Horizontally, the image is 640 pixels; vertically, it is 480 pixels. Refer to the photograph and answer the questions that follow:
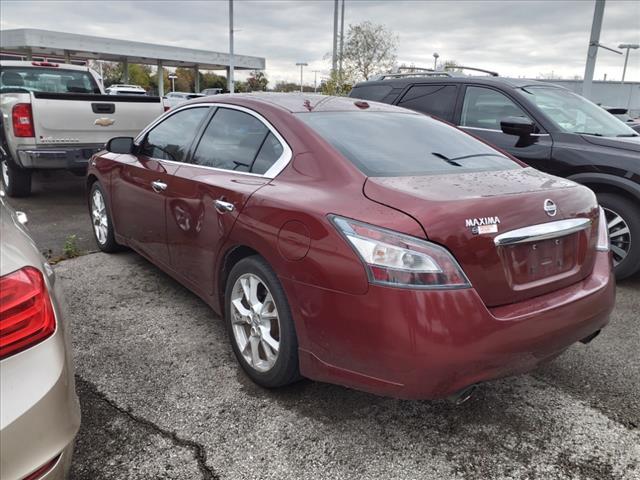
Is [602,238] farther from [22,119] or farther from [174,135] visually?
[22,119]

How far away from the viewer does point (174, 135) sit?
3951 millimetres

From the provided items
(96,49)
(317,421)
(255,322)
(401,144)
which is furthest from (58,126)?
(96,49)

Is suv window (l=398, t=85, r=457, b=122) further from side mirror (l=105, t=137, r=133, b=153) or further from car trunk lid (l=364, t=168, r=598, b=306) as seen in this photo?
car trunk lid (l=364, t=168, r=598, b=306)

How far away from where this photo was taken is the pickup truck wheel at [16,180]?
7.66 meters

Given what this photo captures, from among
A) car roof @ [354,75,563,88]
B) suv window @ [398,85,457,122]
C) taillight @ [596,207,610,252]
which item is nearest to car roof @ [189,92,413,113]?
taillight @ [596,207,610,252]

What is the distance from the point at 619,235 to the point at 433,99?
8.61 feet

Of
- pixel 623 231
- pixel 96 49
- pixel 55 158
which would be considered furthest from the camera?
pixel 96 49

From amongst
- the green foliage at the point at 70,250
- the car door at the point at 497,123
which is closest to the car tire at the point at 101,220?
the green foliage at the point at 70,250

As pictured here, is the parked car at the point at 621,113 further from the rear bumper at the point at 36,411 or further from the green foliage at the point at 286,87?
the green foliage at the point at 286,87

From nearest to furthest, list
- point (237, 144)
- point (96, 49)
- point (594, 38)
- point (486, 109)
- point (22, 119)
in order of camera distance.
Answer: point (237, 144)
point (486, 109)
point (22, 119)
point (594, 38)
point (96, 49)

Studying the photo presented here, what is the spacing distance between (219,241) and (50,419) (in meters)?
1.60

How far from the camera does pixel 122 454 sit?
2369mm

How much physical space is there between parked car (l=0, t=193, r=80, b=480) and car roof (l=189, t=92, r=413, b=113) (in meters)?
1.83

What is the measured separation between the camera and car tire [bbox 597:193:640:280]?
4613mm
